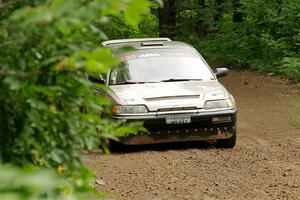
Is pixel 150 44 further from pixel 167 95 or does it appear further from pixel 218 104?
pixel 218 104

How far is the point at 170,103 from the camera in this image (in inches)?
361

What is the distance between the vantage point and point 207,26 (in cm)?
2836

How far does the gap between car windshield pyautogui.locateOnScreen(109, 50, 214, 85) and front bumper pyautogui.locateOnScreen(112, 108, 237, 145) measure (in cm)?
101

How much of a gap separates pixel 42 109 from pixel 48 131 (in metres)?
0.19

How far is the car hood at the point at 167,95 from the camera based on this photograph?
916 centimetres

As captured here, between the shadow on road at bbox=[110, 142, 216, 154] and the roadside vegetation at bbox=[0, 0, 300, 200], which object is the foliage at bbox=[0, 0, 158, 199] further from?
the shadow on road at bbox=[110, 142, 216, 154]

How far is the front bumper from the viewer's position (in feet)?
29.9

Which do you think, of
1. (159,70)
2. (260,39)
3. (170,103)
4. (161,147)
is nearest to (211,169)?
(170,103)

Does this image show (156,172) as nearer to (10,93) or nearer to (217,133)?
(217,133)

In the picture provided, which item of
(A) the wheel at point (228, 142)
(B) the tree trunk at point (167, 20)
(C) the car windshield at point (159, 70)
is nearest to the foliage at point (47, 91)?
(A) the wheel at point (228, 142)

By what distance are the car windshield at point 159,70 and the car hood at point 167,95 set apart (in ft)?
0.82

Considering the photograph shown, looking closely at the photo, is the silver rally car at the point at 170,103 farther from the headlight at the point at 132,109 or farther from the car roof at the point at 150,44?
the car roof at the point at 150,44

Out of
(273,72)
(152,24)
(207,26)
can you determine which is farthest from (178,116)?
(152,24)

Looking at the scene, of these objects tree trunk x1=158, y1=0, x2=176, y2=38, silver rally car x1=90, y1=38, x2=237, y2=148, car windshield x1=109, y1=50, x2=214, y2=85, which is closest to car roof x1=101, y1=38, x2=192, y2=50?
car windshield x1=109, y1=50, x2=214, y2=85
